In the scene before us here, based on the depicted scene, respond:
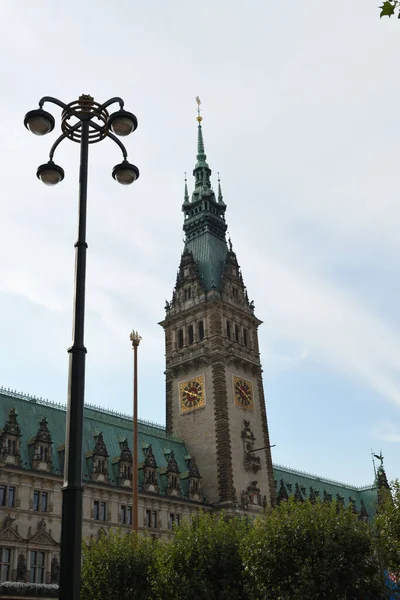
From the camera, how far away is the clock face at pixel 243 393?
258 feet

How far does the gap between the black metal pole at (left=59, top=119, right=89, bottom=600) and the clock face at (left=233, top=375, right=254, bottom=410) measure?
2544 inches

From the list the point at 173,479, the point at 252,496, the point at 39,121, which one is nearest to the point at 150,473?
the point at 173,479

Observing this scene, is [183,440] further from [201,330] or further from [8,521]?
[8,521]

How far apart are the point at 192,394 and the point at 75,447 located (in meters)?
67.0

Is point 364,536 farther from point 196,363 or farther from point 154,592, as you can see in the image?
point 196,363

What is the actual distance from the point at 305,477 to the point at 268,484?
30.2m

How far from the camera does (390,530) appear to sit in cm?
3703

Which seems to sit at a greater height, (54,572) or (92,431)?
(92,431)

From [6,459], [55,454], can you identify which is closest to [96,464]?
[55,454]

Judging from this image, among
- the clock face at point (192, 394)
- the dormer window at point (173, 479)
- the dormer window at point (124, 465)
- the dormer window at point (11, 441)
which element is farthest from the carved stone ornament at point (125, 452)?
the dormer window at point (11, 441)

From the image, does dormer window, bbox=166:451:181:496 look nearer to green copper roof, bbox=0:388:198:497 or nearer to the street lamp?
green copper roof, bbox=0:388:198:497

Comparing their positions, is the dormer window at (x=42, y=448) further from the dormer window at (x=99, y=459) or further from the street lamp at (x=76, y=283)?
the street lamp at (x=76, y=283)

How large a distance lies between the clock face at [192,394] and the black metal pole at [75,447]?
210ft

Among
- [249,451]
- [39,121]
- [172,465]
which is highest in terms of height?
[249,451]
